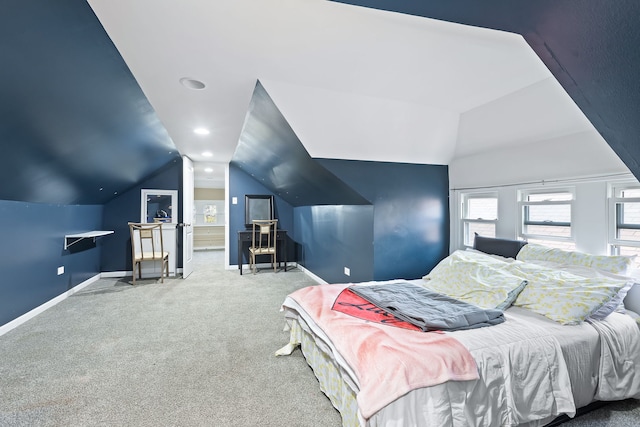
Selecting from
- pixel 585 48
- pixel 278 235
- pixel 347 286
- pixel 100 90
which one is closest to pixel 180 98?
pixel 100 90

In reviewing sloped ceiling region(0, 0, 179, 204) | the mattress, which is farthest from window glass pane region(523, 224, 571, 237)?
sloped ceiling region(0, 0, 179, 204)

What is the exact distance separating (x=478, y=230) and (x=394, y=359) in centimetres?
269

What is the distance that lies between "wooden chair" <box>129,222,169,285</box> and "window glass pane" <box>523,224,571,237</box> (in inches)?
207

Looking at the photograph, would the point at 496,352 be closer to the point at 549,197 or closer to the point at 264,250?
the point at 549,197

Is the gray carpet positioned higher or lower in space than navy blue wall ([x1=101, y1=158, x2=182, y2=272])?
lower

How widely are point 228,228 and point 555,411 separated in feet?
18.7

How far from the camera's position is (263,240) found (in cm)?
A: 605

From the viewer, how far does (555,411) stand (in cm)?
157

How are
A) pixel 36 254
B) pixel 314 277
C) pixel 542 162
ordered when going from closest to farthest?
pixel 542 162
pixel 36 254
pixel 314 277

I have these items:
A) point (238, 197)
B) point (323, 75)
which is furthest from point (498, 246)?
point (238, 197)

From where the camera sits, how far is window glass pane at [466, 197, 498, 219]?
3.31 meters

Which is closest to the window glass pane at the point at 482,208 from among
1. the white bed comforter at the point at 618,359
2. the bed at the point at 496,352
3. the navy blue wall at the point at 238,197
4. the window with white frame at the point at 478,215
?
the window with white frame at the point at 478,215

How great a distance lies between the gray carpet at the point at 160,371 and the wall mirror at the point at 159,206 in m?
2.21

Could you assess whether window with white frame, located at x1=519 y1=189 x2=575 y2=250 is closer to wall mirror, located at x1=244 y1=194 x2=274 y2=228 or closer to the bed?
the bed
